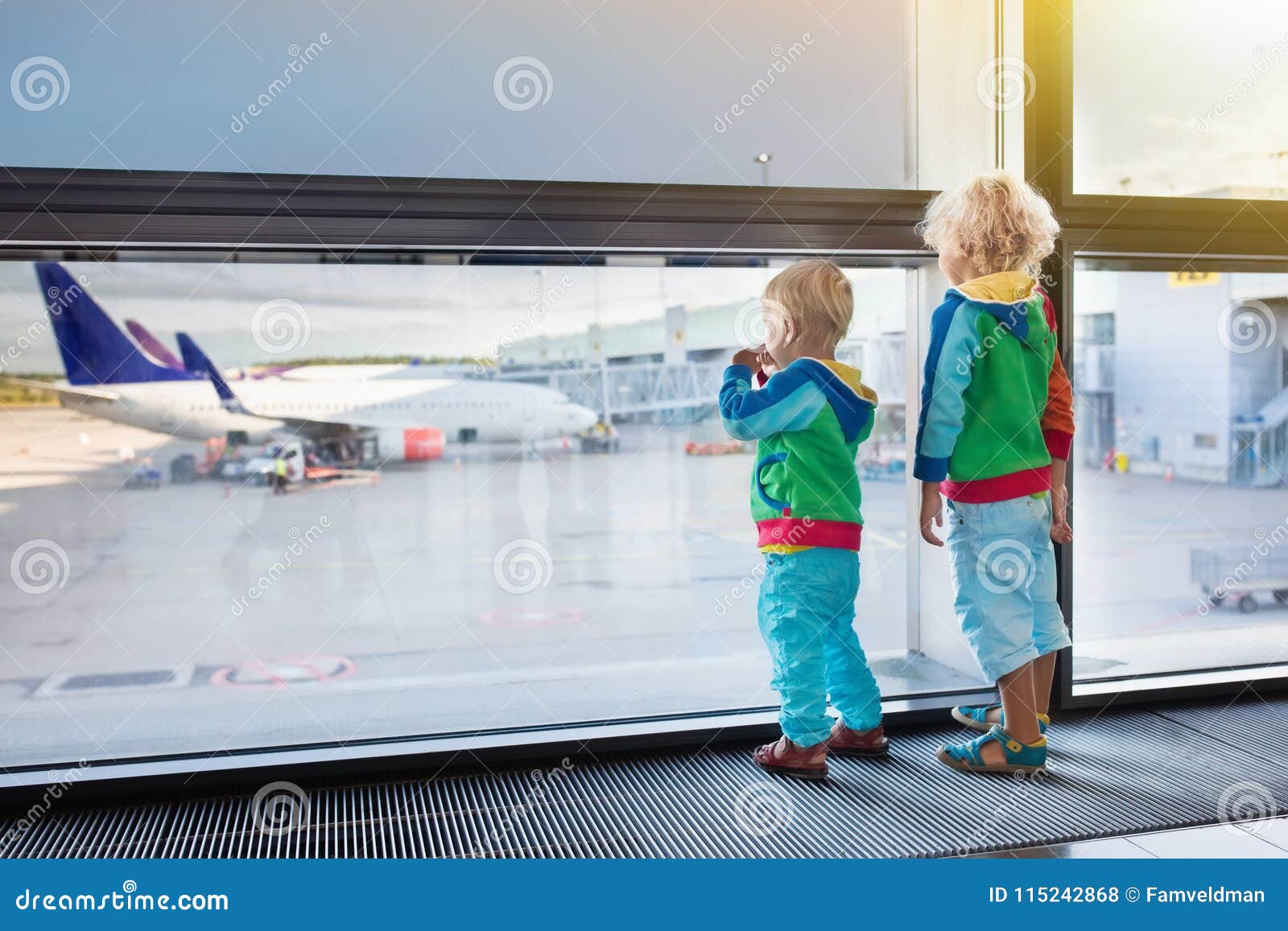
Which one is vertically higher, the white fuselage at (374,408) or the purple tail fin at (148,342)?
the purple tail fin at (148,342)

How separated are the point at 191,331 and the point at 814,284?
1.46 metres

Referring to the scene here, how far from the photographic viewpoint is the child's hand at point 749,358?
2121 millimetres

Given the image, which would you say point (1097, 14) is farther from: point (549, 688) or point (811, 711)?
point (549, 688)

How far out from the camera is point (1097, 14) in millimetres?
2523

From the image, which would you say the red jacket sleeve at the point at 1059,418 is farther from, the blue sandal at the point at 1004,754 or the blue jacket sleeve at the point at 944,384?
the blue sandal at the point at 1004,754

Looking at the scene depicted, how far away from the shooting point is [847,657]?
85.0 inches

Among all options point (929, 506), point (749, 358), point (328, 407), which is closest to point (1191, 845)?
point (929, 506)

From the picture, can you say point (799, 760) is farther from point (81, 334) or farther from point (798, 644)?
point (81, 334)

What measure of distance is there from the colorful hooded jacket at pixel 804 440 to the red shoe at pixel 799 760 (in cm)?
44

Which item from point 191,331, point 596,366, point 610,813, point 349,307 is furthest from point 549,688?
point 191,331

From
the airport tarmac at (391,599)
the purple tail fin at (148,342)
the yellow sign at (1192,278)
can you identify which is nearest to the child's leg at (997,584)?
the airport tarmac at (391,599)

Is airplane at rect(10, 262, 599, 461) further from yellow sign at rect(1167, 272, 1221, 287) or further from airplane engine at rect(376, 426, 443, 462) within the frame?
yellow sign at rect(1167, 272, 1221, 287)

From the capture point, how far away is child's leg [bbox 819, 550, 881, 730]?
2.07 meters

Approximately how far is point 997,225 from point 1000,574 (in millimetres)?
758
